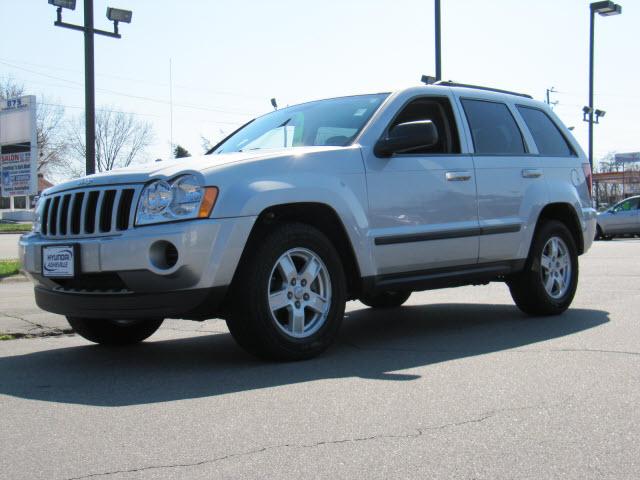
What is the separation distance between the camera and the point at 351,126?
602cm

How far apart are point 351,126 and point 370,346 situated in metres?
1.59

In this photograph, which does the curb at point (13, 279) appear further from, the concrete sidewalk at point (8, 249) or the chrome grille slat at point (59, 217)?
the chrome grille slat at point (59, 217)

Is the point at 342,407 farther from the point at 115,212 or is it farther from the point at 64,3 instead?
the point at 64,3

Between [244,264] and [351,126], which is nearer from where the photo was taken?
[244,264]

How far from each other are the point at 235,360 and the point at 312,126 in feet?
6.27

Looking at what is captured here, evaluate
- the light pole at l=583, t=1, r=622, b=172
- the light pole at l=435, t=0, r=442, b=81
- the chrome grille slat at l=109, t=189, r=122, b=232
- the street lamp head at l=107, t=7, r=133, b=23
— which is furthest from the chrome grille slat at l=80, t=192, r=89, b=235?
the light pole at l=583, t=1, r=622, b=172

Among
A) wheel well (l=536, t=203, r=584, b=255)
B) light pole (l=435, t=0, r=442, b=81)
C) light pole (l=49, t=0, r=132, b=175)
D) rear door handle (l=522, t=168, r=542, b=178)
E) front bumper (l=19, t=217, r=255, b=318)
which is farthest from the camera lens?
light pole (l=435, t=0, r=442, b=81)

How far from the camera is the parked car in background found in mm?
26859

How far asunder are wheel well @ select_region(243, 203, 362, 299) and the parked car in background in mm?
22888

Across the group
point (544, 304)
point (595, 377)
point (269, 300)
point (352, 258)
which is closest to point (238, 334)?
point (269, 300)

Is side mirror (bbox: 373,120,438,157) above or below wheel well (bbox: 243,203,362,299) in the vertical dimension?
above

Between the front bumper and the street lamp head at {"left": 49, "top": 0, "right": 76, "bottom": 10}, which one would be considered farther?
the street lamp head at {"left": 49, "top": 0, "right": 76, "bottom": 10}

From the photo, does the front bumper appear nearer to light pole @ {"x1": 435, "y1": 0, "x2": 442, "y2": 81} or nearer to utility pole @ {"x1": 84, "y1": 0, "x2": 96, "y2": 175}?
utility pole @ {"x1": 84, "y1": 0, "x2": 96, "y2": 175}

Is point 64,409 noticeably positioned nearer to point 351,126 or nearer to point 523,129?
point 351,126
